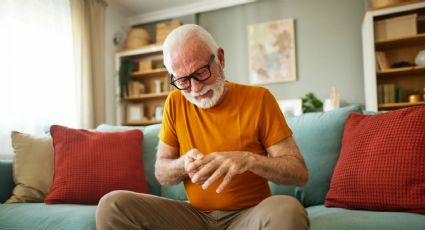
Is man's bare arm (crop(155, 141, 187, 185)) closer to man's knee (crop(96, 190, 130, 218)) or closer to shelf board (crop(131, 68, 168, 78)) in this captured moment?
man's knee (crop(96, 190, 130, 218))

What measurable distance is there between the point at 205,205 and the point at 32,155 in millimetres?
1151

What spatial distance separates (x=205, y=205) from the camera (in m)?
1.19

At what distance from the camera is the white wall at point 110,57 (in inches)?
167

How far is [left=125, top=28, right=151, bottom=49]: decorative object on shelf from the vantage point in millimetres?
4320

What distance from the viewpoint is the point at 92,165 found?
170 centimetres

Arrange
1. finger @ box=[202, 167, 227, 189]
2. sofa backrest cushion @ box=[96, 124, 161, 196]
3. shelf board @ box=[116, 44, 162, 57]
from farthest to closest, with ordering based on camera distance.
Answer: shelf board @ box=[116, 44, 162, 57] → sofa backrest cushion @ box=[96, 124, 161, 196] → finger @ box=[202, 167, 227, 189]

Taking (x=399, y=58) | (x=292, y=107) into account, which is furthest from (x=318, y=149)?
(x=399, y=58)

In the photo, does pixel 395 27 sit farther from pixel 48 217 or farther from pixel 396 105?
pixel 48 217

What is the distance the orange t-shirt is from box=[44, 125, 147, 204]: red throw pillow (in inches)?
20.3

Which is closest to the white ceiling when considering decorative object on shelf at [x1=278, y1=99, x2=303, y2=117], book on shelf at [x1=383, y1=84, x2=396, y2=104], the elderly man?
decorative object on shelf at [x1=278, y1=99, x2=303, y2=117]

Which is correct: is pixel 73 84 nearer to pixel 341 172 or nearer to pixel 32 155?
pixel 32 155

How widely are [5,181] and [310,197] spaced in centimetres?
162

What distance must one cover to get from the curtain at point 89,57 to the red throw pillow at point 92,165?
185cm

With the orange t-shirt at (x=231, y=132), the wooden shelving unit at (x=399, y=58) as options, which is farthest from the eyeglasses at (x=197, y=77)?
the wooden shelving unit at (x=399, y=58)
